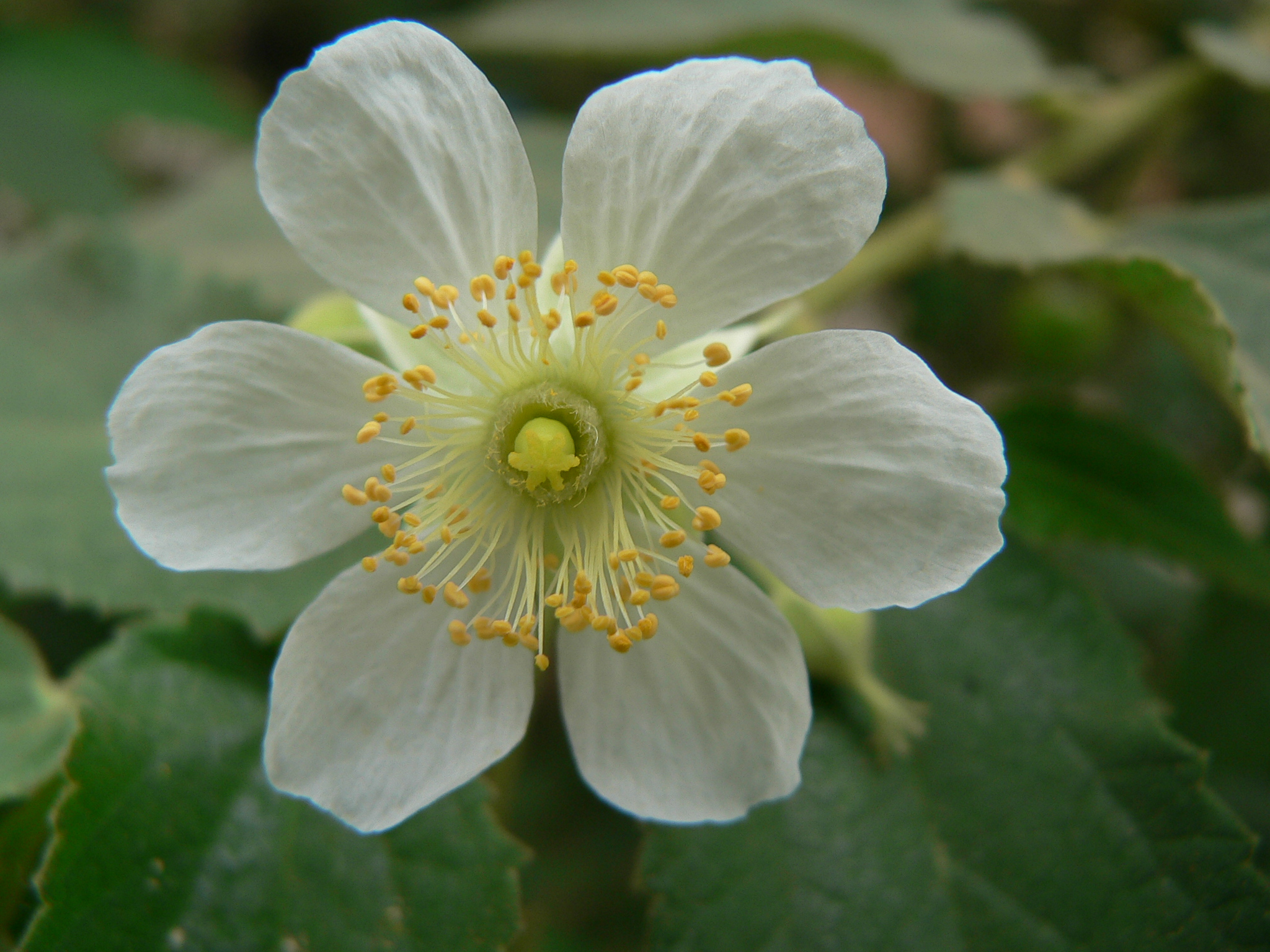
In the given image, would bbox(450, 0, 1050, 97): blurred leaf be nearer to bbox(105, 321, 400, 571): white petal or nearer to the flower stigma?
the flower stigma

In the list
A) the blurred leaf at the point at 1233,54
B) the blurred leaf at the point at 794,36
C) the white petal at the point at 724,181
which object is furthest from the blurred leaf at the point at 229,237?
the blurred leaf at the point at 1233,54

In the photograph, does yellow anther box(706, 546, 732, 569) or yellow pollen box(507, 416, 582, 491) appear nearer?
yellow anther box(706, 546, 732, 569)

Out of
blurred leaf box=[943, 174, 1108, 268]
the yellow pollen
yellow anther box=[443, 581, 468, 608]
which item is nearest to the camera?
yellow anther box=[443, 581, 468, 608]

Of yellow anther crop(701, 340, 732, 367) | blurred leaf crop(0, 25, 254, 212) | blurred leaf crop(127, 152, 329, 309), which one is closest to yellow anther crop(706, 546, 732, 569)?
yellow anther crop(701, 340, 732, 367)

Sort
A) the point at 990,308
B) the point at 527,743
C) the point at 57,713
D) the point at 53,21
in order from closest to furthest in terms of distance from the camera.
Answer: the point at 57,713, the point at 527,743, the point at 990,308, the point at 53,21

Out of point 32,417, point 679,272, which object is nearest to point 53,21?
point 32,417

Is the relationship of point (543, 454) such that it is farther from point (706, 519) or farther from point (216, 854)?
point (216, 854)

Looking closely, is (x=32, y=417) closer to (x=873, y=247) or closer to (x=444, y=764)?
(x=444, y=764)

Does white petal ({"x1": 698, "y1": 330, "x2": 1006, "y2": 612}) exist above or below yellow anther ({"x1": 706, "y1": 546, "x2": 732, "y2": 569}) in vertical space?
above
